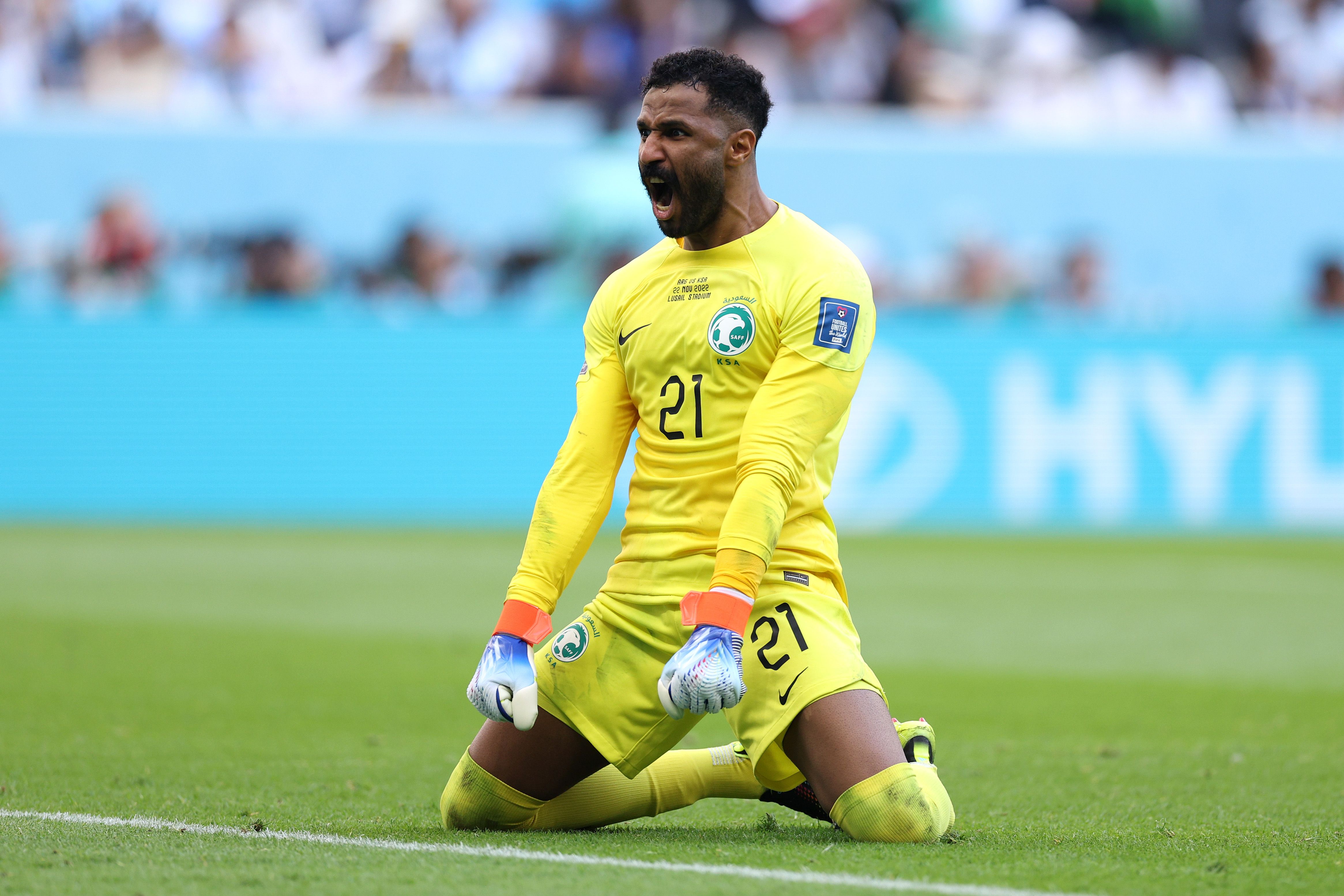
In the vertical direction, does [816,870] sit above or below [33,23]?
below

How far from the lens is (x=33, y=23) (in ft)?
56.0

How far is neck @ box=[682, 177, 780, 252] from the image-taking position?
14.8 ft

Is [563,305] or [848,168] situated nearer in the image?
[563,305]

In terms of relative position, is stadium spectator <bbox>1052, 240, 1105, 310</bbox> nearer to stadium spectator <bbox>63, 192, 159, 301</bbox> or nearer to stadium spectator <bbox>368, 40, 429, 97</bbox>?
stadium spectator <bbox>368, 40, 429, 97</bbox>

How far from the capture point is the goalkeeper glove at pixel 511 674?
4219mm

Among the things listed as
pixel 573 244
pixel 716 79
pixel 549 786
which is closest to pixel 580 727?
pixel 549 786

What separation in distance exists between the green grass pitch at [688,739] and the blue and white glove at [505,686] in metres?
0.36

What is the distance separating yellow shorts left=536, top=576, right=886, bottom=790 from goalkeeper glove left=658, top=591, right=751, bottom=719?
0.63 ft

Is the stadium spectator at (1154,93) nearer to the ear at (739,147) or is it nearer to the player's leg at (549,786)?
the ear at (739,147)

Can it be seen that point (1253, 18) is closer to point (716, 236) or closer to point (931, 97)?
point (931, 97)

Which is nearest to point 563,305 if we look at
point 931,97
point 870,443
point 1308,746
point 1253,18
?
point 870,443

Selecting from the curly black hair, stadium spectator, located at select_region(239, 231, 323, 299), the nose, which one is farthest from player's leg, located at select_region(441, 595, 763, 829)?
stadium spectator, located at select_region(239, 231, 323, 299)

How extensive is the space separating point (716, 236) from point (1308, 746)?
3295 millimetres

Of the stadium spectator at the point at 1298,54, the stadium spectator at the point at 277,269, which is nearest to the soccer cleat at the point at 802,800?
the stadium spectator at the point at 277,269
